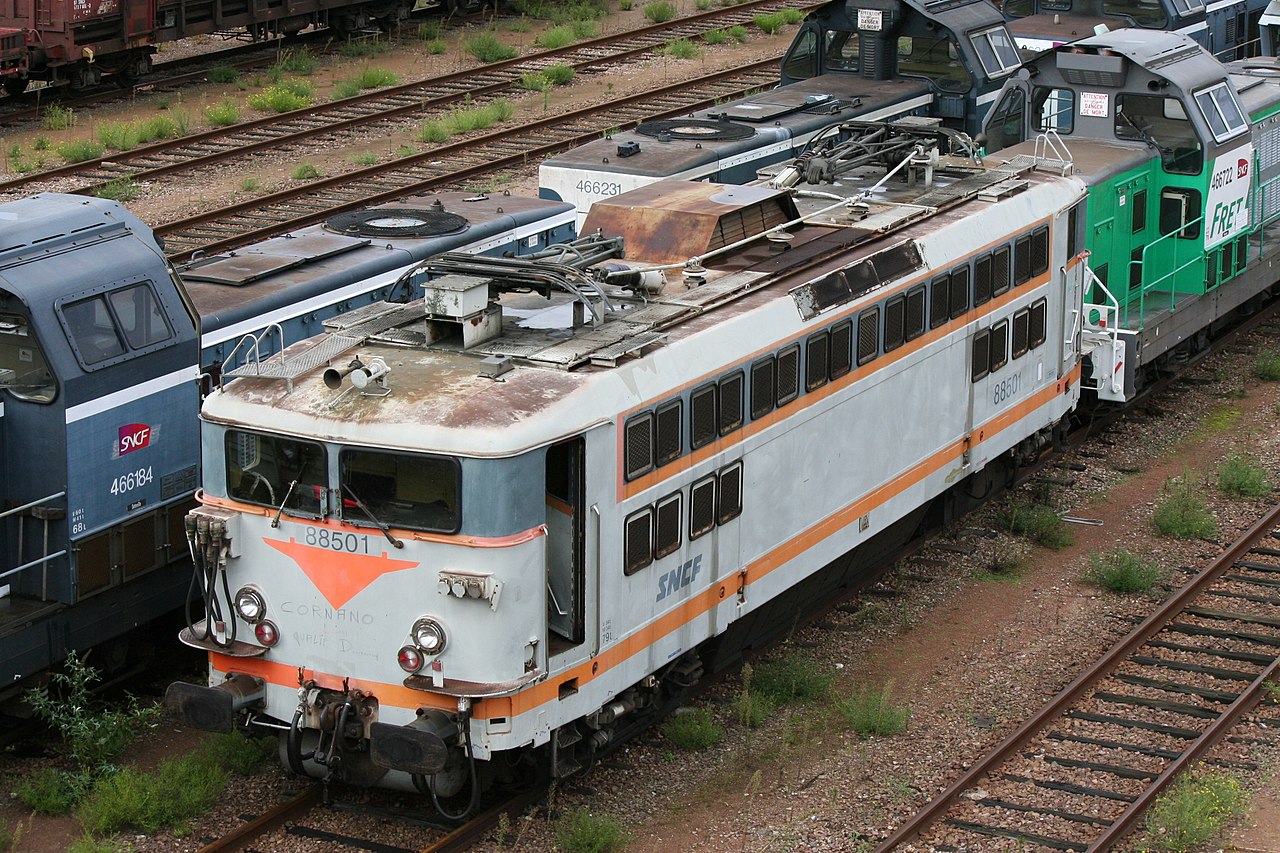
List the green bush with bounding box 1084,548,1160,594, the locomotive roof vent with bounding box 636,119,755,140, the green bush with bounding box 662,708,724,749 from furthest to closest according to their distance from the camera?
1. the locomotive roof vent with bounding box 636,119,755,140
2. the green bush with bounding box 1084,548,1160,594
3. the green bush with bounding box 662,708,724,749

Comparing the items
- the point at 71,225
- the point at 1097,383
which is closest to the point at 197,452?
the point at 71,225

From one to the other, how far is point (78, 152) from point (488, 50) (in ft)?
31.4

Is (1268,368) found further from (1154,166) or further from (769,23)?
(769,23)

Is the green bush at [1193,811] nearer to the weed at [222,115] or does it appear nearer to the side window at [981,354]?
the side window at [981,354]

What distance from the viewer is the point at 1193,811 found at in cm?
1148

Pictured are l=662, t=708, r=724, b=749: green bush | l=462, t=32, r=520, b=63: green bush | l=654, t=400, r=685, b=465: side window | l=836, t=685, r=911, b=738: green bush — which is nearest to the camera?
l=654, t=400, r=685, b=465: side window

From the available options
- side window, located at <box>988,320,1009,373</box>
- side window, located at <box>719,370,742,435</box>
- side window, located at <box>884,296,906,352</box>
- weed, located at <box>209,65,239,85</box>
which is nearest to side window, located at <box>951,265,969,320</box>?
side window, located at <box>988,320,1009,373</box>

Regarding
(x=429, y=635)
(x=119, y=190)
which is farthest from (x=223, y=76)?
(x=429, y=635)

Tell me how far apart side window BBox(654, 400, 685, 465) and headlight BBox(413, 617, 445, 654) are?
1.76m

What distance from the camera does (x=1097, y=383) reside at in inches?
709

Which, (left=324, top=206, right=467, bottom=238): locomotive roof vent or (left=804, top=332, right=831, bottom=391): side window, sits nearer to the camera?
(left=804, top=332, right=831, bottom=391): side window

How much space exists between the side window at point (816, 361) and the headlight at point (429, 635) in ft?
11.5

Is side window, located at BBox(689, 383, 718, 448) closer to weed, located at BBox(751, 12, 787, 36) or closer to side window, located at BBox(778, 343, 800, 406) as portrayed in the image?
side window, located at BBox(778, 343, 800, 406)

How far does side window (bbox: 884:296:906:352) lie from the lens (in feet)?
45.4
